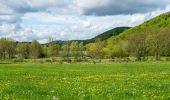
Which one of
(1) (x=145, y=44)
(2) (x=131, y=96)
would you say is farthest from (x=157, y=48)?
(2) (x=131, y=96)

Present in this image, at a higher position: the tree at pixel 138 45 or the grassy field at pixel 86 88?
the tree at pixel 138 45

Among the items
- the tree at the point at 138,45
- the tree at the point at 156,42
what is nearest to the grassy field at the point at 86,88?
the tree at the point at 138,45

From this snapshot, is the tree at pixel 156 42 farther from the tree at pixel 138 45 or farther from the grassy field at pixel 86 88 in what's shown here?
the grassy field at pixel 86 88

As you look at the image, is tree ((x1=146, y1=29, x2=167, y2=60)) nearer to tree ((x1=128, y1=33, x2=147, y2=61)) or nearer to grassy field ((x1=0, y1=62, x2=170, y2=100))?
tree ((x1=128, y1=33, x2=147, y2=61))

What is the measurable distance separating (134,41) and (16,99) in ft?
577

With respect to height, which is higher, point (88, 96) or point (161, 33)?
point (161, 33)

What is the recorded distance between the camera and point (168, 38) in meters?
187

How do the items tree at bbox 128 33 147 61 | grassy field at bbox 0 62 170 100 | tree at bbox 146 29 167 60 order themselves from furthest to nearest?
tree at bbox 146 29 167 60, tree at bbox 128 33 147 61, grassy field at bbox 0 62 170 100

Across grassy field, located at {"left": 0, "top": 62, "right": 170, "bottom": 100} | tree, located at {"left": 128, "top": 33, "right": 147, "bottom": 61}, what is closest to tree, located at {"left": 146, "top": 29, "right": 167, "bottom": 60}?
tree, located at {"left": 128, "top": 33, "right": 147, "bottom": 61}

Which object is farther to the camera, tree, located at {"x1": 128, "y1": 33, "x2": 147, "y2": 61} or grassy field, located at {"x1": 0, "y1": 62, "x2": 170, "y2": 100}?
tree, located at {"x1": 128, "y1": 33, "x2": 147, "y2": 61}

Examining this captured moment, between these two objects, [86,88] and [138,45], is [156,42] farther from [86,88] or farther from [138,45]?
[86,88]

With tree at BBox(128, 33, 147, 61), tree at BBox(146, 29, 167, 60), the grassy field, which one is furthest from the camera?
tree at BBox(146, 29, 167, 60)

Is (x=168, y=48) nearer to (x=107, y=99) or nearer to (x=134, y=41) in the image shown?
(x=134, y=41)

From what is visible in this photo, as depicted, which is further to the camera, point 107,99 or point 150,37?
point 150,37
